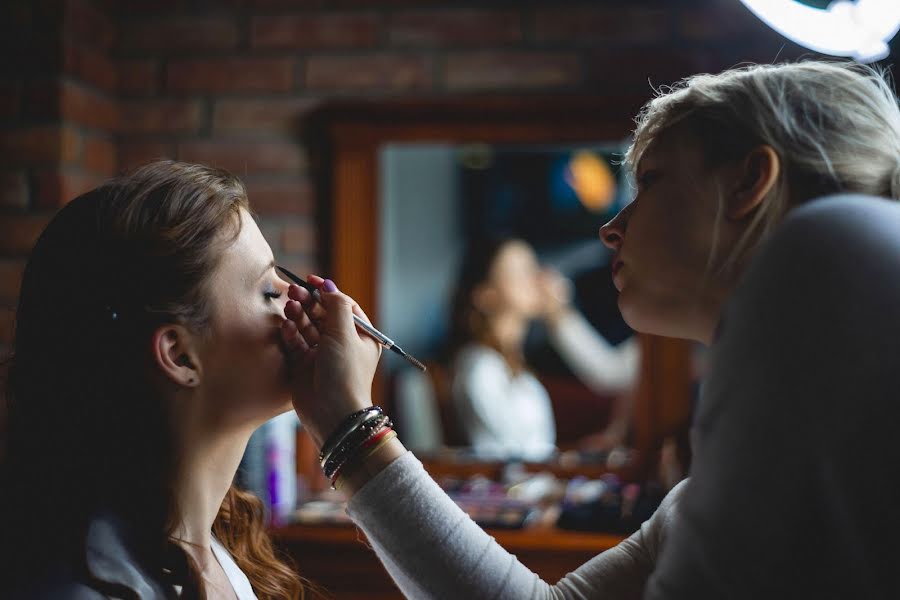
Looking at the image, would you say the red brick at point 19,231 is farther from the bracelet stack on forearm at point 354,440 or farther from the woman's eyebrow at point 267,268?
the bracelet stack on forearm at point 354,440

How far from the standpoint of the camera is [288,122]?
7.05 ft

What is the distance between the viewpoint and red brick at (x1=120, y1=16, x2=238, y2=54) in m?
2.15

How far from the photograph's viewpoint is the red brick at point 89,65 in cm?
197

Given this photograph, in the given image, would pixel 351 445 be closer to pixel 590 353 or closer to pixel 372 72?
pixel 590 353

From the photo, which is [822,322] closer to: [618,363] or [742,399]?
[742,399]

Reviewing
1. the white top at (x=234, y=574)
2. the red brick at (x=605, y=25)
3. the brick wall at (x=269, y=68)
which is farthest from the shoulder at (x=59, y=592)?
the red brick at (x=605, y=25)

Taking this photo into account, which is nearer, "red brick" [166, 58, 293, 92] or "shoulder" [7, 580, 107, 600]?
"shoulder" [7, 580, 107, 600]

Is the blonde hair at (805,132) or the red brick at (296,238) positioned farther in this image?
the red brick at (296,238)

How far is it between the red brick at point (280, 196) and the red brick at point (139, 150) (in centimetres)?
23

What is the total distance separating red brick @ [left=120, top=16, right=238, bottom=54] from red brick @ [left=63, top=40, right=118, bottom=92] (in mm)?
78

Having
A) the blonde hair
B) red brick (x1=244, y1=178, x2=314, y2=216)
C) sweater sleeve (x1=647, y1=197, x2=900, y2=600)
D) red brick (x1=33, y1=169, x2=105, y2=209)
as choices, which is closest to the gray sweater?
sweater sleeve (x1=647, y1=197, x2=900, y2=600)

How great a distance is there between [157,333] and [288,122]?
1255mm

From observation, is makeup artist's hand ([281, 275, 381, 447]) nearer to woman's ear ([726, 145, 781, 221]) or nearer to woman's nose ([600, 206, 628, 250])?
woman's nose ([600, 206, 628, 250])

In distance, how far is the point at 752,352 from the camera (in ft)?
2.01
